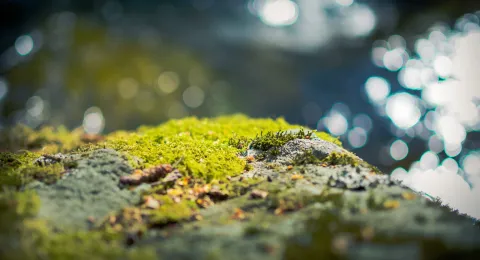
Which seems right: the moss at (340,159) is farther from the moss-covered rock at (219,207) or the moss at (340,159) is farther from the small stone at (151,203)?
the small stone at (151,203)

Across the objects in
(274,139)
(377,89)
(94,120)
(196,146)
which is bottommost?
(94,120)

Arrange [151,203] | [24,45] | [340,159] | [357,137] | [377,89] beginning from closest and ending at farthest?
[151,203] → [340,159] → [357,137] → [377,89] → [24,45]

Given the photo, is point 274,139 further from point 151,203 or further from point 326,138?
point 151,203

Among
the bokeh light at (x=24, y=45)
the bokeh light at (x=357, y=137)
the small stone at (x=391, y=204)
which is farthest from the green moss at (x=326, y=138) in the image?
the bokeh light at (x=24, y=45)

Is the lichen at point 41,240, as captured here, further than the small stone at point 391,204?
No

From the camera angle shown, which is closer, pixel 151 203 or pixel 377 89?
pixel 151 203

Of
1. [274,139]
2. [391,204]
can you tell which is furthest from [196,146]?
[391,204]

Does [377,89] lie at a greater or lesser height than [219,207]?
greater
